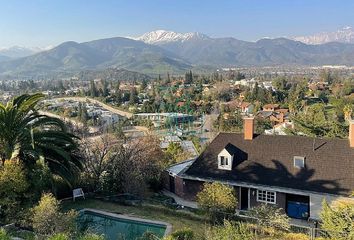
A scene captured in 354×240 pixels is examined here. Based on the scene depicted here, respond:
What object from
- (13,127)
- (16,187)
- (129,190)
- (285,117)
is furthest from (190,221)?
(285,117)

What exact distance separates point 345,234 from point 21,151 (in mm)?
12309

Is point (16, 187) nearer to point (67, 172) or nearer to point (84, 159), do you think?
point (67, 172)

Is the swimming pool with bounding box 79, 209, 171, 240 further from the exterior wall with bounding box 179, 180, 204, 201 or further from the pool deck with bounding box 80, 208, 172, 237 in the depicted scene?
the exterior wall with bounding box 179, 180, 204, 201

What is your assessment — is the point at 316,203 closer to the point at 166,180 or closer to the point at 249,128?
the point at 249,128

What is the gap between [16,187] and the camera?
47.3 ft

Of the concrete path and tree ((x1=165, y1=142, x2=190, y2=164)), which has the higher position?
tree ((x1=165, y1=142, x2=190, y2=164))

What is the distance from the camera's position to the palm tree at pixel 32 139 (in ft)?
53.1

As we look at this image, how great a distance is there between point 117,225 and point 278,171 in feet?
25.4

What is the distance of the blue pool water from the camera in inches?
593

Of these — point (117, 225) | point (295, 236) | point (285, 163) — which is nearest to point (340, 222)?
point (295, 236)

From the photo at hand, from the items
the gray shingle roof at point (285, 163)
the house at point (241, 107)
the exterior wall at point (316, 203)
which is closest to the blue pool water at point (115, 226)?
the gray shingle roof at point (285, 163)

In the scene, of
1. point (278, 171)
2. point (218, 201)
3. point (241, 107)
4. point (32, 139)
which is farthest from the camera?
point (241, 107)

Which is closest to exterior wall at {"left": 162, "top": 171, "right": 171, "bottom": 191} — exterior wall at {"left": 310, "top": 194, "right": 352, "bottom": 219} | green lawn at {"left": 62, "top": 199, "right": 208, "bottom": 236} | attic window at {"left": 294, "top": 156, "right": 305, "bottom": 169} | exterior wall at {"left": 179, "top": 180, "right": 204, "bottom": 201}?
exterior wall at {"left": 179, "top": 180, "right": 204, "bottom": 201}

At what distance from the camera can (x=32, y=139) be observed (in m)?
15.6
